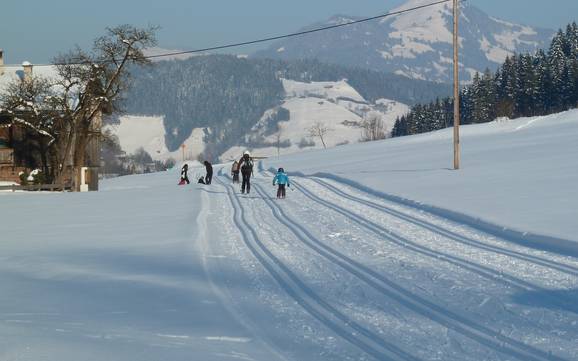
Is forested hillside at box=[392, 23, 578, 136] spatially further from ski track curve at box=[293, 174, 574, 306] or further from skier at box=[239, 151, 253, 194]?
ski track curve at box=[293, 174, 574, 306]

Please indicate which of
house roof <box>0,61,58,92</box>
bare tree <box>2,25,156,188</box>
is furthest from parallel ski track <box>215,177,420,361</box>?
house roof <box>0,61,58,92</box>

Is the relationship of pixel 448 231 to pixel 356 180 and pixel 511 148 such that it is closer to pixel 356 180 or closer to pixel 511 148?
pixel 356 180

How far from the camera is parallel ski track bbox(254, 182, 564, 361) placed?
7.33 meters

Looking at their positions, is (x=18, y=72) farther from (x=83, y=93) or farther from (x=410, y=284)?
(x=410, y=284)

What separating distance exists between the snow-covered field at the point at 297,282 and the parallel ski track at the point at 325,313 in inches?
1.2

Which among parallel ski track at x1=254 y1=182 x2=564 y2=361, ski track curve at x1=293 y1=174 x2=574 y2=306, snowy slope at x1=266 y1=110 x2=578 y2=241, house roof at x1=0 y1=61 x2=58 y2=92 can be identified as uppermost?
house roof at x1=0 y1=61 x2=58 y2=92

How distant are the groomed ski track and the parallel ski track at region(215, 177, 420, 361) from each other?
11 millimetres

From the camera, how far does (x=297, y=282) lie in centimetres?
1120

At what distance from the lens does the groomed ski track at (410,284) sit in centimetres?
762

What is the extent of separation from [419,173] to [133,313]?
88.5 ft

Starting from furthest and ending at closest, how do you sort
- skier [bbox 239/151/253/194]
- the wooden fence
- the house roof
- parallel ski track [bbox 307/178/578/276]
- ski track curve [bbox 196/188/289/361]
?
the house roof, the wooden fence, skier [bbox 239/151/253/194], parallel ski track [bbox 307/178/578/276], ski track curve [bbox 196/188/289/361]

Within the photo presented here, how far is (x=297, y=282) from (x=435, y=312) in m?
2.65

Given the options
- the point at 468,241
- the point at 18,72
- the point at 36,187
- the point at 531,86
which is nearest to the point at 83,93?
the point at 36,187

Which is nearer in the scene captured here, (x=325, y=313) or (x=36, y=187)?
(x=325, y=313)
